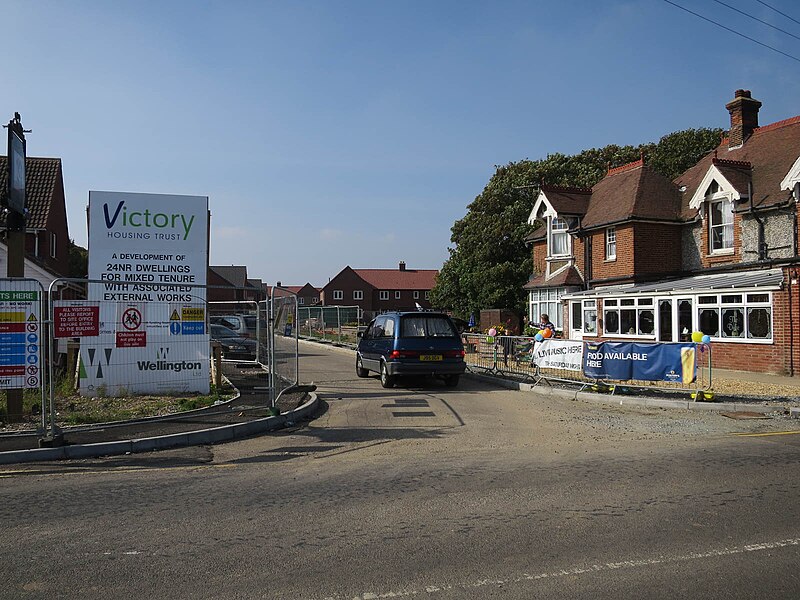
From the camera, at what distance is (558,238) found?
31.3m

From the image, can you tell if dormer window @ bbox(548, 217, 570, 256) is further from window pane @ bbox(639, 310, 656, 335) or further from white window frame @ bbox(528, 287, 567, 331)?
window pane @ bbox(639, 310, 656, 335)

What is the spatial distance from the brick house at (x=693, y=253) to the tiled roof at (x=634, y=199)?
59 millimetres

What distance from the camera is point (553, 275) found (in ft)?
102

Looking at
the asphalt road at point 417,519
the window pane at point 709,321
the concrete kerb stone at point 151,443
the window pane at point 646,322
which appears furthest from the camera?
the window pane at point 646,322

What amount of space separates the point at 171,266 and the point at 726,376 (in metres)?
14.3

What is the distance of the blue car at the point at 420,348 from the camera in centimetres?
1594

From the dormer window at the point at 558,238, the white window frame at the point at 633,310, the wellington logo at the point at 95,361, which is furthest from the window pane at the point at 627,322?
the wellington logo at the point at 95,361

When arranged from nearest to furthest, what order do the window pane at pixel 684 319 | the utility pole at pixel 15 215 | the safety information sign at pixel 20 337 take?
the safety information sign at pixel 20 337 → the utility pole at pixel 15 215 → the window pane at pixel 684 319

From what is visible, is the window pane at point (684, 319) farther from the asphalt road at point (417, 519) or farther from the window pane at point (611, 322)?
the asphalt road at point (417, 519)

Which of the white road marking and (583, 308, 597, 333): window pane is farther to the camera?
(583, 308, 597, 333): window pane

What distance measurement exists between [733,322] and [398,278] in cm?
7747

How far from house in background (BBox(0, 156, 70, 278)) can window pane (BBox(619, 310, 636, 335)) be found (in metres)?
24.5

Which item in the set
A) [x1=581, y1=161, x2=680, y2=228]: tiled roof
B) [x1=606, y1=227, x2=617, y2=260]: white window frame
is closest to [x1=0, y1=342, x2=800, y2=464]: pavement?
[x1=581, y1=161, x2=680, y2=228]: tiled roof

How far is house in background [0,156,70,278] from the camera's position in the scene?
3194 cm
